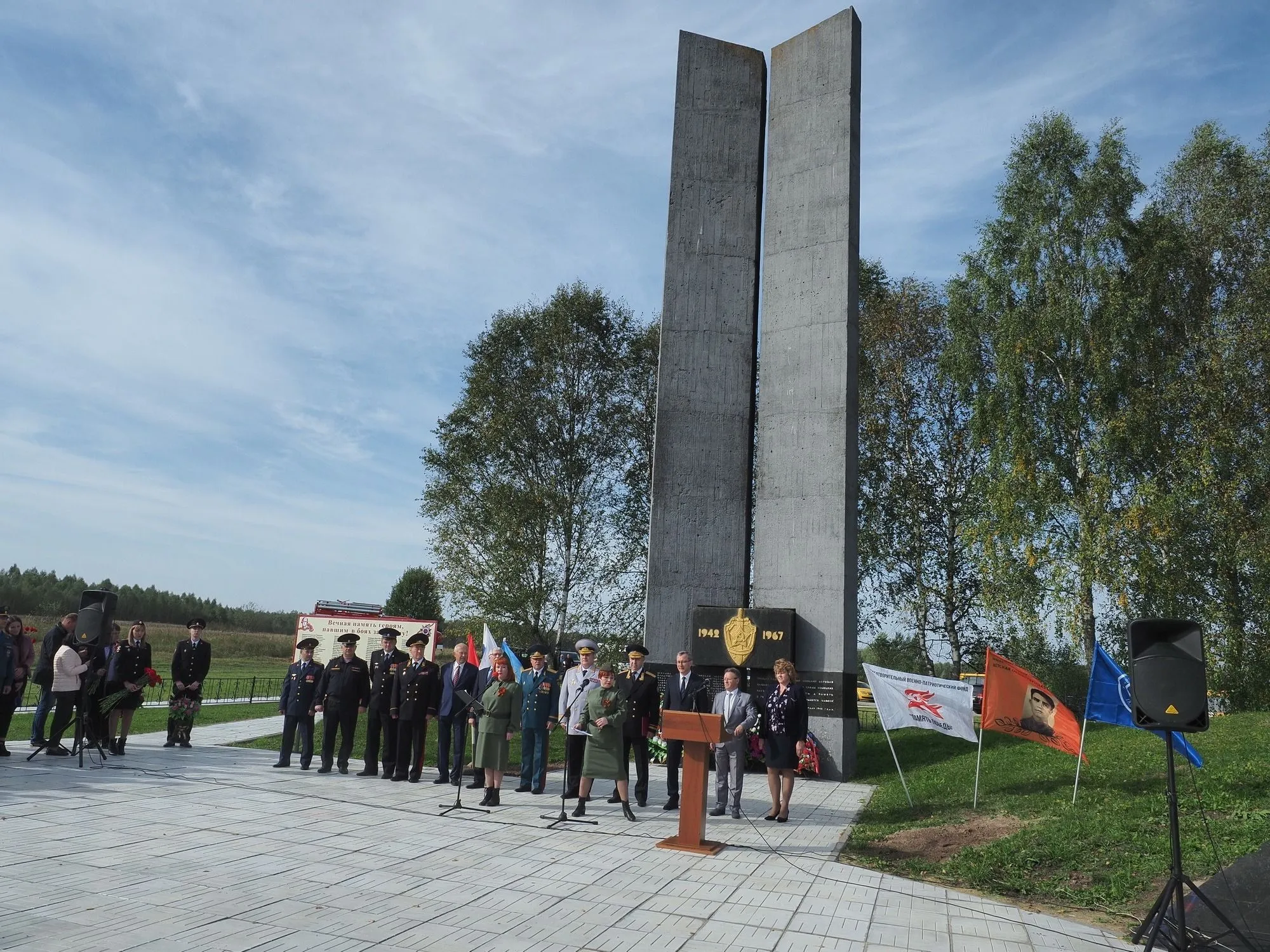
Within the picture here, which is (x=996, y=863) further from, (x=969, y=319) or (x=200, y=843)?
(x=969, y=319)

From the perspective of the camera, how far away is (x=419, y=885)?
667 centimetres

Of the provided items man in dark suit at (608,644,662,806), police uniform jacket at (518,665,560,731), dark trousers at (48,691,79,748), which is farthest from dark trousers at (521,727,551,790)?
dark trousers at (48,691,79,748)

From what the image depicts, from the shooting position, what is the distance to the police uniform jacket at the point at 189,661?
14.0 metres

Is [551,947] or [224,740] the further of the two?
[224,740]

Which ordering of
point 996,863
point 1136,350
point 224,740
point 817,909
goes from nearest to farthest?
1. point 817,909
2. point 996,863
3. point 224,740
4. point 1136,350

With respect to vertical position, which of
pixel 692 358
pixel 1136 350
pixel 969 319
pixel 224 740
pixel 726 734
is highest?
pixel 969 319

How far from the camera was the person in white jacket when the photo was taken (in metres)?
12.1

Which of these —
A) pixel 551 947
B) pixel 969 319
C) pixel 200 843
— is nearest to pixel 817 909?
pixel 551 947

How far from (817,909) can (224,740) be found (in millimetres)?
12884

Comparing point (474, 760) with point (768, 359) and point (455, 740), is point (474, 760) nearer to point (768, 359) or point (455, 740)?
point (455, 740)

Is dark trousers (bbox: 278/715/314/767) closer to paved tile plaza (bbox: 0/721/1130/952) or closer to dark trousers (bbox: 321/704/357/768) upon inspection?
dark trousers (bbox: 321/704/357/768)

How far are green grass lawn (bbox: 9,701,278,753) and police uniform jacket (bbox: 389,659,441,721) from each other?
18.6ft

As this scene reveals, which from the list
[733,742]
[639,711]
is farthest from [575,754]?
[733,742]

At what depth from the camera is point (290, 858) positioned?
7270mm
